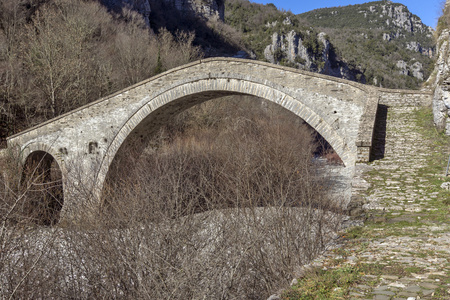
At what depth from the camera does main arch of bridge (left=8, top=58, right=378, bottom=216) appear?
31.3 ft

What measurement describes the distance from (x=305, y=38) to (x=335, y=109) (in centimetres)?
3210

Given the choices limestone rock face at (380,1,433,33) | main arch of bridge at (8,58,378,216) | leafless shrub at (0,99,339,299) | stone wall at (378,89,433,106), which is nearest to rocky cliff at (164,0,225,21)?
limestone rock face at (380,1,433,33)

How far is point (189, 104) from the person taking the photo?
12.9 metres

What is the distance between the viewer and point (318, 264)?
10.9 feet

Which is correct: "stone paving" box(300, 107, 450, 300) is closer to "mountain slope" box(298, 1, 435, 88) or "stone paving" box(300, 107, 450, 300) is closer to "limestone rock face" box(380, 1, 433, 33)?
"mountain slope" box(298, 1, 435, 88)

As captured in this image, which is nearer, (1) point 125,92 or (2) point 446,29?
(2) point 446,29

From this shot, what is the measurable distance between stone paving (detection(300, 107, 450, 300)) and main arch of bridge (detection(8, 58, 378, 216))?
3.04 ft

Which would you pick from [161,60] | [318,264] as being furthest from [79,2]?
[318,264]

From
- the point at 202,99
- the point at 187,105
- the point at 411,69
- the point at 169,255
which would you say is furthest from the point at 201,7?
the point at 169,255

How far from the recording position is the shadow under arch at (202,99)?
9.83 meters

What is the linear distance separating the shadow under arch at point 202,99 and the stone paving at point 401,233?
8.27ft

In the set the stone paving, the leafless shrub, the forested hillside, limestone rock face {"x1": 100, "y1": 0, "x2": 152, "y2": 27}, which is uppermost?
limestone rock face {"x1": 100, "y1": 0, "x2": 152, "y2": 27}

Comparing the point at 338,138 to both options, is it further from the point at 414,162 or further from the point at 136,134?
the point at 136,134

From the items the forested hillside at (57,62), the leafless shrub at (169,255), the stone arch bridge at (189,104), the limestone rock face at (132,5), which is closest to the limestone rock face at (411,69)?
the limestone rock face at (132,5)
